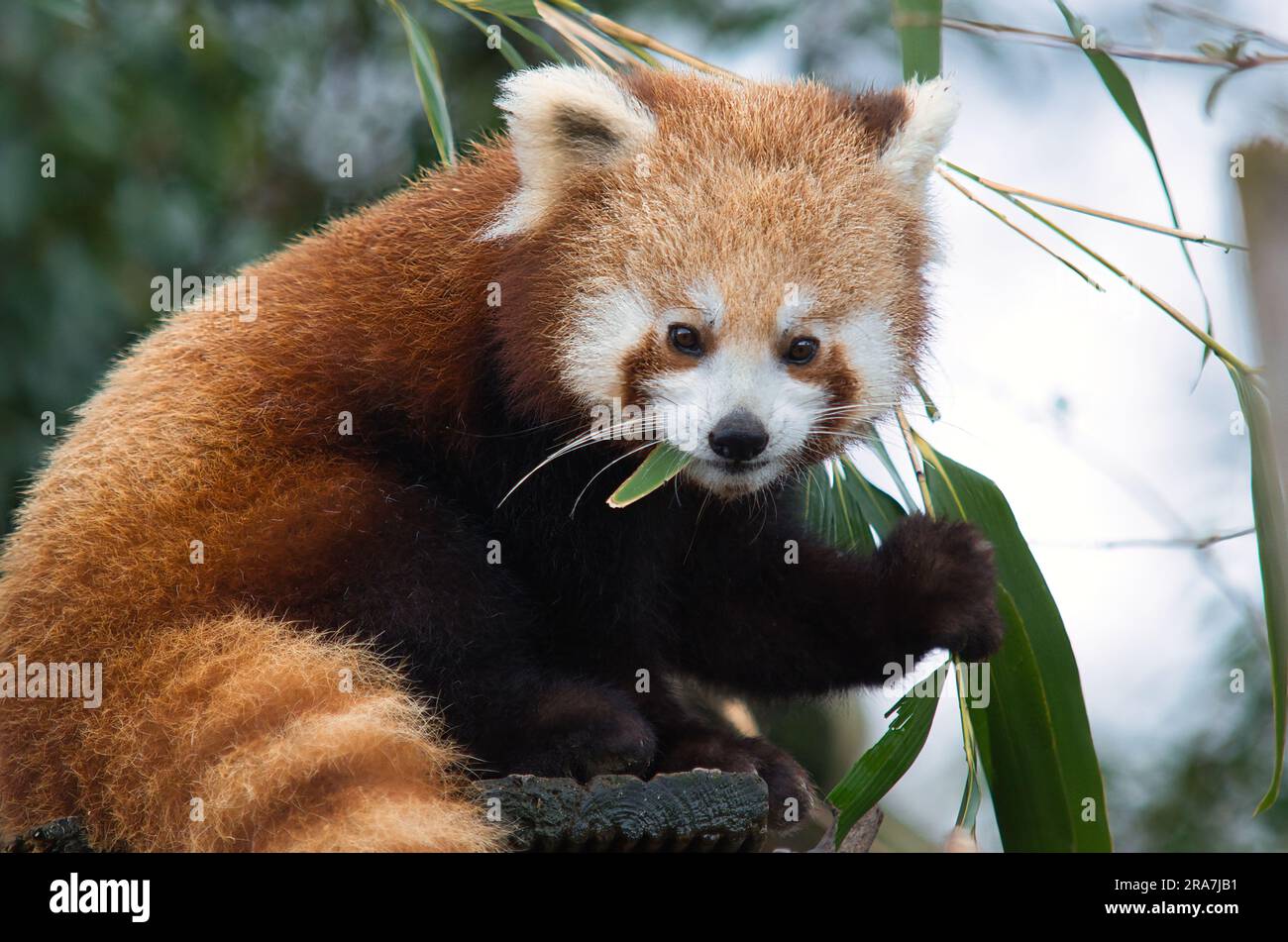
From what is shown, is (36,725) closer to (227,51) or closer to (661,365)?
(661,365)

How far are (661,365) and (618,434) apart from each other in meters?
0.19

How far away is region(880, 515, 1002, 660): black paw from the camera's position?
3338mm

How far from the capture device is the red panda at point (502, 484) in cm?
275

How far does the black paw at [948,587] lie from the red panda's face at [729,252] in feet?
1.15

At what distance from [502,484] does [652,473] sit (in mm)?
514

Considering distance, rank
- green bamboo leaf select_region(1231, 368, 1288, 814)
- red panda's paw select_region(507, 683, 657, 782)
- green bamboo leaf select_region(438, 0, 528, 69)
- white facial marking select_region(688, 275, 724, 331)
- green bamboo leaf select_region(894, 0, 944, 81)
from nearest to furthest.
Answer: red panda's paw select_region(507, 683, 657, 782) < white facial marking select_region(688, 275, 724, 331) < green bamboo leaf select_region(1231, 368, 1288, 814) < green bamboo leaf select_region(894, 0, 944, 81) < green bamboo leaf select_region(438, 0, 528, 69)

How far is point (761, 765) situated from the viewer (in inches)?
125

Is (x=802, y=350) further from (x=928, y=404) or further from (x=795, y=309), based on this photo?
(x=928, y=404)

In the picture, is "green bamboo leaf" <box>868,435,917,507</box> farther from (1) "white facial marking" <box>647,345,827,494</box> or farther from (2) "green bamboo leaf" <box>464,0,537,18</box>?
(2) "green bamboo leaf" <box>464,0,537,18</box>

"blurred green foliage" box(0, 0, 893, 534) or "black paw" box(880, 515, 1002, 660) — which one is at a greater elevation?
"blurred green foliage" box(0, 0, 893, 534)

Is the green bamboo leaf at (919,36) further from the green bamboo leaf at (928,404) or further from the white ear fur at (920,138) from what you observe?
the green bamboo leaf at (928,404)

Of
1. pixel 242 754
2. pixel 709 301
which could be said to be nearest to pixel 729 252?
pixel 709 301

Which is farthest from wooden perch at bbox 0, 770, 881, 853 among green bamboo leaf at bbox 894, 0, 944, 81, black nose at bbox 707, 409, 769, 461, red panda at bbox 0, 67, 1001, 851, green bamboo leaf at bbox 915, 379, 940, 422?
green bamboo leaf at bbox 894, 0, 944, 81

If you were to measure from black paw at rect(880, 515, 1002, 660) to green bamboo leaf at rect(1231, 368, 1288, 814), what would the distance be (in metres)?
0.62
